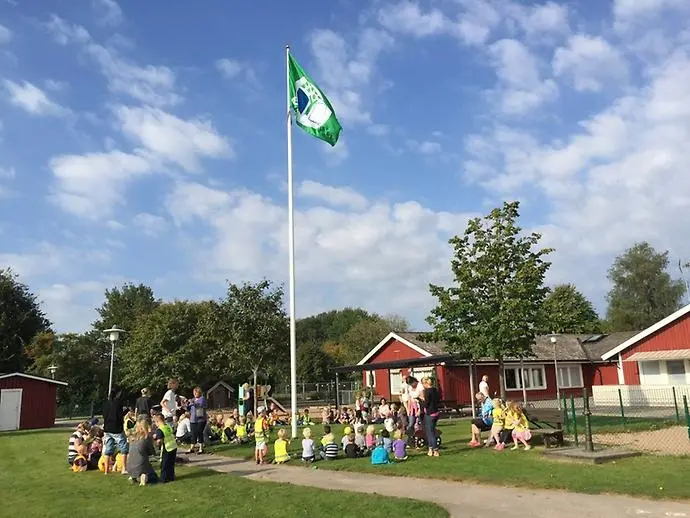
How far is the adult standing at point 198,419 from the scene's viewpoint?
1673 cm

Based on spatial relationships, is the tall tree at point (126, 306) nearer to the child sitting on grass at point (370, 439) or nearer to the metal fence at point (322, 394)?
the metal fence at point (322, 394)

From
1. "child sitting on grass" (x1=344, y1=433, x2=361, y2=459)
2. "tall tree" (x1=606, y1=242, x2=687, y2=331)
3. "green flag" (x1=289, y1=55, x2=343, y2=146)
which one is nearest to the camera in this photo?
"child sitting on grass" (x1=344, y1=433, x2=361, y2=459)

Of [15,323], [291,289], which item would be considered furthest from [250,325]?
[15,323]

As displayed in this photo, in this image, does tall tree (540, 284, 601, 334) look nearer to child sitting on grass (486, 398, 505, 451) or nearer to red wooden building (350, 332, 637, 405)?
red wooden building (350, 332, 637, 405)

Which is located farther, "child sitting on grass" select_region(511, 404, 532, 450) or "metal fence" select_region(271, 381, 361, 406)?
"metal fence" select_region(271, 381, 361, 406)

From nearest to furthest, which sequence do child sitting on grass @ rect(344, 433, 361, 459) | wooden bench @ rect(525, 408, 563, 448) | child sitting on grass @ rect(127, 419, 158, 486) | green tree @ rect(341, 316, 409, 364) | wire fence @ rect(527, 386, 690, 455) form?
child sitting on grass @ rect(127, 419, 158, 486) < wire fence @ rect(527, 386, 690, 455) < wooden bench @ rect(525, 408, 563, 448) < child sitting on grass @ rect(344, 433, 361, 459) < green tree @ rect(341, 316, 409, 364)

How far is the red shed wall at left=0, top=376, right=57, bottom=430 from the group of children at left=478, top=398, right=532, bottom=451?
30.5 m

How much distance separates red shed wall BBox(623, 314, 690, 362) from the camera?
30875mm

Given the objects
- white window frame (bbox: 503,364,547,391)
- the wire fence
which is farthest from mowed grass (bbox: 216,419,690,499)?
white window frame (bbox: 503,364,547,391)

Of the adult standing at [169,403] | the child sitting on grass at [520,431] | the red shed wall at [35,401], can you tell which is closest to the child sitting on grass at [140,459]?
the adult standing at [169,403]

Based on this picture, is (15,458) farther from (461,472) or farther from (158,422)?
(461,472)

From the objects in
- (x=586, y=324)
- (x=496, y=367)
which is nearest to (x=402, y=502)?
(x=496, y=367)

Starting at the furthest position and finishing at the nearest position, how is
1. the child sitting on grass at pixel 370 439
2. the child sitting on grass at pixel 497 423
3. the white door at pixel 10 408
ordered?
the white door at pixel 10 408 → the child sitting on grass at pixel 370 439 → the child sitting on grass at pixel 497 423

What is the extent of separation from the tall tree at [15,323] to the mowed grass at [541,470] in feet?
157
